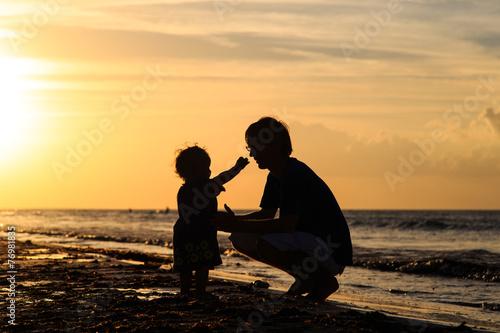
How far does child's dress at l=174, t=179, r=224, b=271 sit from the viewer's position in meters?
5.81

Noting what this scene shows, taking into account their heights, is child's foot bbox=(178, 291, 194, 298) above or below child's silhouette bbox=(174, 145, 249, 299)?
below

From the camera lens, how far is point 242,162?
5.46 meters

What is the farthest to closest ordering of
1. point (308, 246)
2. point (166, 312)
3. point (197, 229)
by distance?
point (197, 229), point (308, 246), point (166, 312)

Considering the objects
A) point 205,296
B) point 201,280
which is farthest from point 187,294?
point 205,296

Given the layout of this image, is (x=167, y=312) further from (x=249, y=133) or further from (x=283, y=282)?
(x=283, y=282)

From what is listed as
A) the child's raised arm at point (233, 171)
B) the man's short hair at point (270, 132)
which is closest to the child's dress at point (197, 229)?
the child's raised arm at point (233, 171)

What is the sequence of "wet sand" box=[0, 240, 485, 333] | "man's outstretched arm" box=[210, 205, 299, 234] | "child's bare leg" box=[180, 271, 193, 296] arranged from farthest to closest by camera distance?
1. "child's bare leg" box=[180, 271, 193, 296]
2. "man's outstretched arm" box=[210, 205, 299, 234]
3. "wet sand" box=[0, 240, 485, 333]

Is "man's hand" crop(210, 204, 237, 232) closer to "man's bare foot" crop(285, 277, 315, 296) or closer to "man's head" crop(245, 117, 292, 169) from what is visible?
"man's head" crop(245, 117, 292, 169)

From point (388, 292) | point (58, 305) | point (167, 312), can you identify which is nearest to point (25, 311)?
point (58, 305)

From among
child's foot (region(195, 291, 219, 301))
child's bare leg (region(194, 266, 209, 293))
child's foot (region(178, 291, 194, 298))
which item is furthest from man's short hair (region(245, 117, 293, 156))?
child's foot (region(178, 291, 194, 298))

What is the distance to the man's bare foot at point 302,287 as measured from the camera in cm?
559

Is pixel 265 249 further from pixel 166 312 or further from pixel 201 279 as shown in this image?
pixel 166 312

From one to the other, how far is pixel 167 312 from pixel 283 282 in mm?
4051

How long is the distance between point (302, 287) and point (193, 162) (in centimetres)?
176
